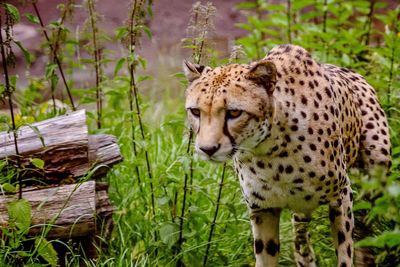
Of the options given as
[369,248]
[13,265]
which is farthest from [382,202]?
[13,265]

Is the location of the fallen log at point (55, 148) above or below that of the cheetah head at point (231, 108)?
below

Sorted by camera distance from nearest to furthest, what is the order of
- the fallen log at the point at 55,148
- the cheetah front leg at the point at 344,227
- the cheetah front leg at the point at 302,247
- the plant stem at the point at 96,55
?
1. the cheetah front leg at the point at 344,227
2. the fallen log at the point at 55,148
3. the cheetah front leg at the point at 302,247
4. the plant stem at the point at 96,55

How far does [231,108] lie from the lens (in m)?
3.58

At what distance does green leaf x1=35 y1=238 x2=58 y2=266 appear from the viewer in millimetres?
4262

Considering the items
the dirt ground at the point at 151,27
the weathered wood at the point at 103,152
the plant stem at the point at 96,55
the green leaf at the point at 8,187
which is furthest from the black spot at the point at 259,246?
Answer: the dirt ground at the point at 151,27

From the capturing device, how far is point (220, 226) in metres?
5.19

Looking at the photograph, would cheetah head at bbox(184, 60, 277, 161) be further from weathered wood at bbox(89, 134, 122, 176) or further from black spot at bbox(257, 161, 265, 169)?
weathered wood at bbox(89, 134, 122, 176)

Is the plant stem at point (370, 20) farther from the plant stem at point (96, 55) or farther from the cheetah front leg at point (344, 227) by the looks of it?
the cheetah front leg at point (344, 227)

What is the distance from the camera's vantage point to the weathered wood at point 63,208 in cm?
438

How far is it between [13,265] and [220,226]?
1444 millimetres

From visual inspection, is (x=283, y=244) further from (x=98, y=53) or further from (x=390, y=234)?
(x=390, y=234)

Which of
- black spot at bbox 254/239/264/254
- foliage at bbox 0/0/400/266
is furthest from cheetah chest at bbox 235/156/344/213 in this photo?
black spot at bbox 254/239/264/254

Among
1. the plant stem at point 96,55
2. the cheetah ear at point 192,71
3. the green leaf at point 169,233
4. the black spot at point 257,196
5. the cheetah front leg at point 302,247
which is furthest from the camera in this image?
the plant stem at point 96,55

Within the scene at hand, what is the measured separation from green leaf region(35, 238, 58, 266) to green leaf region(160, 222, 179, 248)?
0.65m
